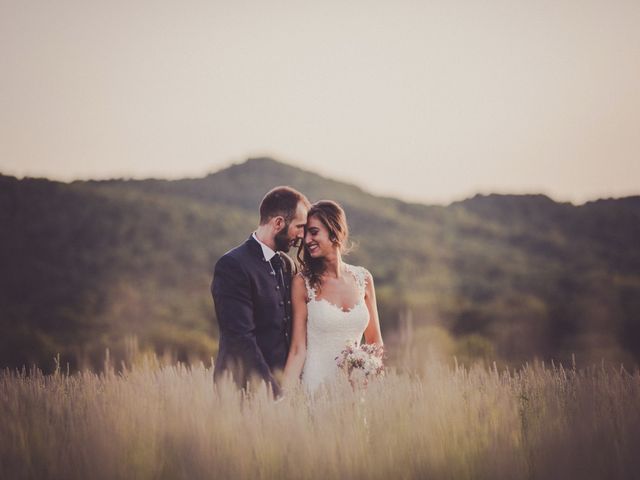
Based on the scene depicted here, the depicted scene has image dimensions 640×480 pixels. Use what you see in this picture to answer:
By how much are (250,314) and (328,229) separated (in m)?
1.12

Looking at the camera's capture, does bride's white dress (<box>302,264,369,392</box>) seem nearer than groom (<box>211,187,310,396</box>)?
No

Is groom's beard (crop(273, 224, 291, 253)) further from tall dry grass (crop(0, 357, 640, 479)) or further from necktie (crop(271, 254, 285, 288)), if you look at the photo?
tall dry grass (crop(0, 357, 640, 479))

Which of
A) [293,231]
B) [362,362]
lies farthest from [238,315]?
[362,362]

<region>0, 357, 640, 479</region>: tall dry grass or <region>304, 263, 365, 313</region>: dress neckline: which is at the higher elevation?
<region>304, 263, 365, 313</region>: dress neckline

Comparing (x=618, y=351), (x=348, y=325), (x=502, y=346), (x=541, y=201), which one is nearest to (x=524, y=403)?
(x=348, y=325)

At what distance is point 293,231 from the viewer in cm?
605

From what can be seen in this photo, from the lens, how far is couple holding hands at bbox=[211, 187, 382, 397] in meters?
5.52

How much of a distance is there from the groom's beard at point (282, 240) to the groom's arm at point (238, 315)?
0.46 metres

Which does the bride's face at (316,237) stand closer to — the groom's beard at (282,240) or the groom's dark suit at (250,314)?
the groom's beard at (282,240)

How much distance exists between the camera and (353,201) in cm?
7188

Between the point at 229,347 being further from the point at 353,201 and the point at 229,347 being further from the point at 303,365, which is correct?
the point at 353,201

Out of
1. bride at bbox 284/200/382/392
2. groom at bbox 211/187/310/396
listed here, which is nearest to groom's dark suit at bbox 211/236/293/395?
groom at bbox 211/187/310/396

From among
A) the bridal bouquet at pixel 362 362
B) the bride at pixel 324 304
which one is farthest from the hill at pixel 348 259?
the bridal bouquet at pixel 362 362

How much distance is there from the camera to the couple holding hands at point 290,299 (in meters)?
5.52
